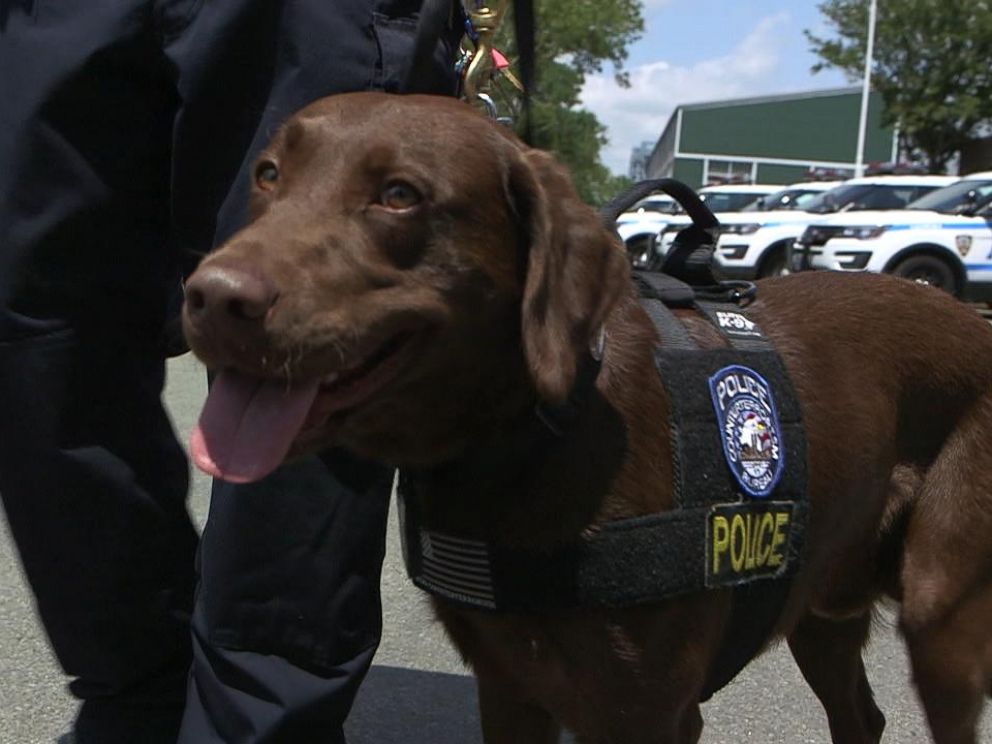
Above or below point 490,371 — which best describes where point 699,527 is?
below

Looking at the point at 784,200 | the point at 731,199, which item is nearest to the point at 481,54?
the point at 784,200

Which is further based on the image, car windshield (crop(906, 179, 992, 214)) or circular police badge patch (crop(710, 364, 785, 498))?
car windshield (crop(906, 179, 992, 214))

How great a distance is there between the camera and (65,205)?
2.26 m

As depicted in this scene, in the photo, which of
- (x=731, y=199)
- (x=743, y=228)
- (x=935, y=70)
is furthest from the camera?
(x=935, y=70)

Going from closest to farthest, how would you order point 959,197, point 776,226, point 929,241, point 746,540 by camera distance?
point 746,540, point 929,241, point 959,197, point 776,226

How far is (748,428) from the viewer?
7.24ft

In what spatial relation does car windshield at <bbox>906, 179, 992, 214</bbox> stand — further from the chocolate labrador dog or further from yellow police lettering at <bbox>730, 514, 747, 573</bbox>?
yellow police lettering at <bbox>730, 514, 747, 573</bbox>

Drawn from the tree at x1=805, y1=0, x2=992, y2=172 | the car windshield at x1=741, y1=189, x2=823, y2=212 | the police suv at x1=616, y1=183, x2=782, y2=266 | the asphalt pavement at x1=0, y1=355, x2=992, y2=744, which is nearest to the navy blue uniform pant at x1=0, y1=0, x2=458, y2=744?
the asphalt pavement at x1=0, y1=355, x2=992, y2=744

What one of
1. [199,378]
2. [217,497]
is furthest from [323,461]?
[199,378]

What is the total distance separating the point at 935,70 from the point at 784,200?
16428mm

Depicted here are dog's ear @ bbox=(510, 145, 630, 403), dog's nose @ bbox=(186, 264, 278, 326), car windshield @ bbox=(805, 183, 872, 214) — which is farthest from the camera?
car windshield @ bbox=(805, 183, 872, 214)

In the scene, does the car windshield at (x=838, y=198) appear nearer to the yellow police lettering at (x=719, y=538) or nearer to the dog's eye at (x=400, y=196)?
the yellow police lettering at (x=719, y=538)

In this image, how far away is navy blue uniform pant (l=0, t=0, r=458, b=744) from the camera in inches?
84.1

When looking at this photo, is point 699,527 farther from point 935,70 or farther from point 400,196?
point 935,70
